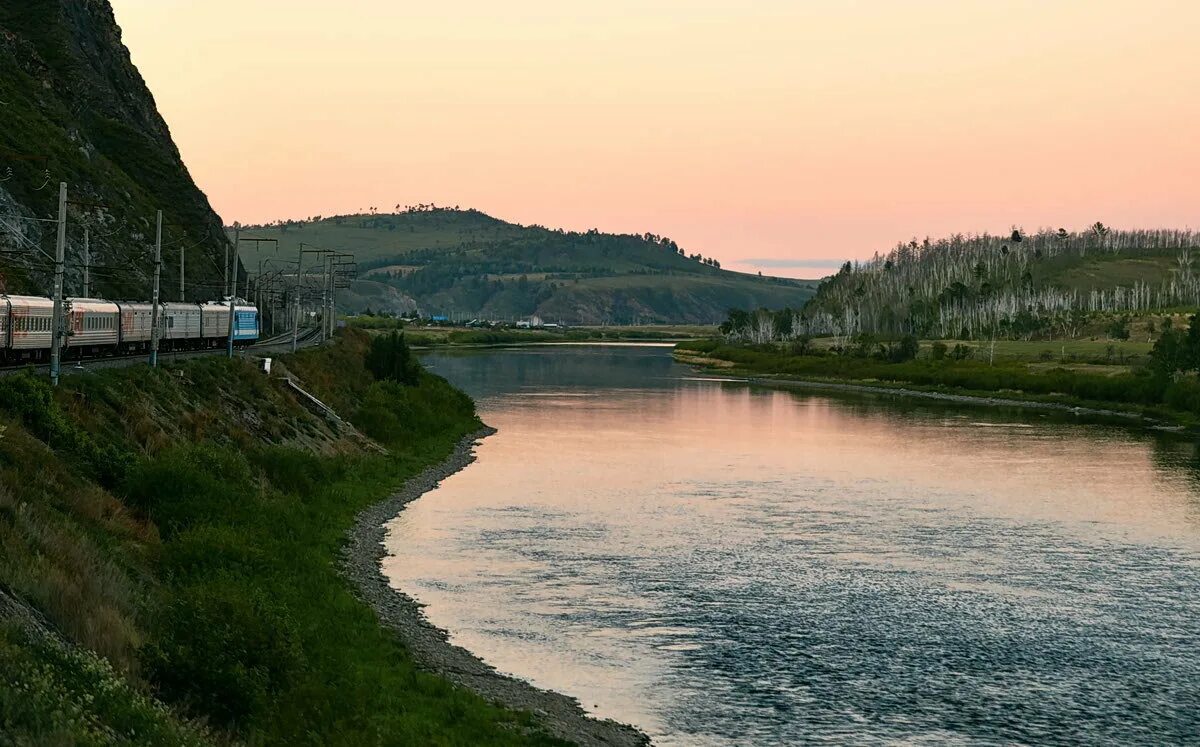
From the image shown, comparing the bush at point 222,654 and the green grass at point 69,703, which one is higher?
the green grass at point 69,703

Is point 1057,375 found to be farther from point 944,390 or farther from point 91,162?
point 91,162

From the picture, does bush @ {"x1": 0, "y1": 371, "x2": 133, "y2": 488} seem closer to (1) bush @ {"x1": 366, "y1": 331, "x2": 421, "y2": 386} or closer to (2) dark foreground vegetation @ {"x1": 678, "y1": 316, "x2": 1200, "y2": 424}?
(1) bush @ {"x1": 366, "y1": 331, "x2": 421, "y2": 386}

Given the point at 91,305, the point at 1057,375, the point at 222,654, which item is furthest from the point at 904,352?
the point at 222,654

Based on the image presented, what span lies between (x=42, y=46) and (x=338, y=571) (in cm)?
11510

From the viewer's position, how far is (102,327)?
72.9 meters

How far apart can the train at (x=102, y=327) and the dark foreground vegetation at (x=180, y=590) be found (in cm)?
706

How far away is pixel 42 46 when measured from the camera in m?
138

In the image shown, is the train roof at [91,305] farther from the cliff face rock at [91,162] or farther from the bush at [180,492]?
the bush at [180,492]

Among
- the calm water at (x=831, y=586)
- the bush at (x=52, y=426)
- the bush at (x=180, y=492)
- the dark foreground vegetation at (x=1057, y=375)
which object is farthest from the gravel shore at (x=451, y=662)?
the dark foreground vegetation at (x=1057, y=375)

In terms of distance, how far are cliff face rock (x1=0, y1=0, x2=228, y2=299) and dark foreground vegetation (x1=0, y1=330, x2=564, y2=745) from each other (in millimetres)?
37270

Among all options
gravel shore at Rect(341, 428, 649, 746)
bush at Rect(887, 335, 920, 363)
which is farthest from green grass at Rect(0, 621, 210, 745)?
bush at Rect(887, 335, 920, 363)

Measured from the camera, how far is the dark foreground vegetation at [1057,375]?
405 ft

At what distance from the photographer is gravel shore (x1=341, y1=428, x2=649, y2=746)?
27844mm

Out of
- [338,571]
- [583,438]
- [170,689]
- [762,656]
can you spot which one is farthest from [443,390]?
[170,689]
